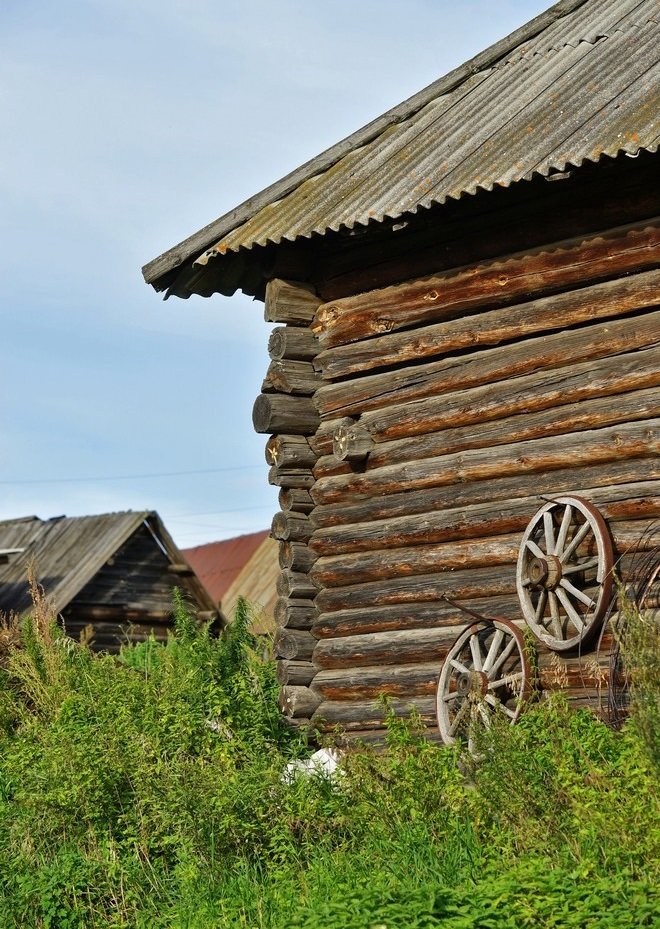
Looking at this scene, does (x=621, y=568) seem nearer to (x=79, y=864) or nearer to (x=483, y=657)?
(x=483, y=657)

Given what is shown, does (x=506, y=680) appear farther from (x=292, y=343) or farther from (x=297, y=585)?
(x=292, y=343)

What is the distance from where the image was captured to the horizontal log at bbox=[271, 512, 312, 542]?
998 centimetres

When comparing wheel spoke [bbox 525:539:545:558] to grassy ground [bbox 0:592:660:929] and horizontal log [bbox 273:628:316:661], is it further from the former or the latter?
horizontal log [bbox 273:628:316:661]

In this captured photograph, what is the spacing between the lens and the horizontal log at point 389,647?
903 cm

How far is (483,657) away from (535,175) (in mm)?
3219

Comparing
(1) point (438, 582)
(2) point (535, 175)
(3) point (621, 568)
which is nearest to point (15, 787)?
(1) point (438, 582)

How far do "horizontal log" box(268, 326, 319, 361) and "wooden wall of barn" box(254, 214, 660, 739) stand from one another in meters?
0.01

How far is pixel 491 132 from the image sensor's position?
934cm

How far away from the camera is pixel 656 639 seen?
6402mm

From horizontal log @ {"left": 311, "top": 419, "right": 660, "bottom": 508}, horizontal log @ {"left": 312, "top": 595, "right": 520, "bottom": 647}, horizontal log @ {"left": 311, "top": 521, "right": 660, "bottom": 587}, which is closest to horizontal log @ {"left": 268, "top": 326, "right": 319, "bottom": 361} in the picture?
horizontal log @ {"left": 311, "top": 419, "right": 660, "bottom": 508}

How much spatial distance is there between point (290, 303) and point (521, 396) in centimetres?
222

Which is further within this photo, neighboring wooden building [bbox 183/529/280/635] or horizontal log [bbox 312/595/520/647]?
neighboring wooden building [bbox 183/529/280/635]

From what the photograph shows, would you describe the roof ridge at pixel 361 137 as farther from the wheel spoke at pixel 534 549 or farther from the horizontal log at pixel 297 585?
the wheel spoke at pixel 534 549

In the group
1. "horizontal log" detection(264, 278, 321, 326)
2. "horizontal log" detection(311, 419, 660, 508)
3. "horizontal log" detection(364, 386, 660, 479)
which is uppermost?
"horizontal log" detection(264, 278, 321, 326)
